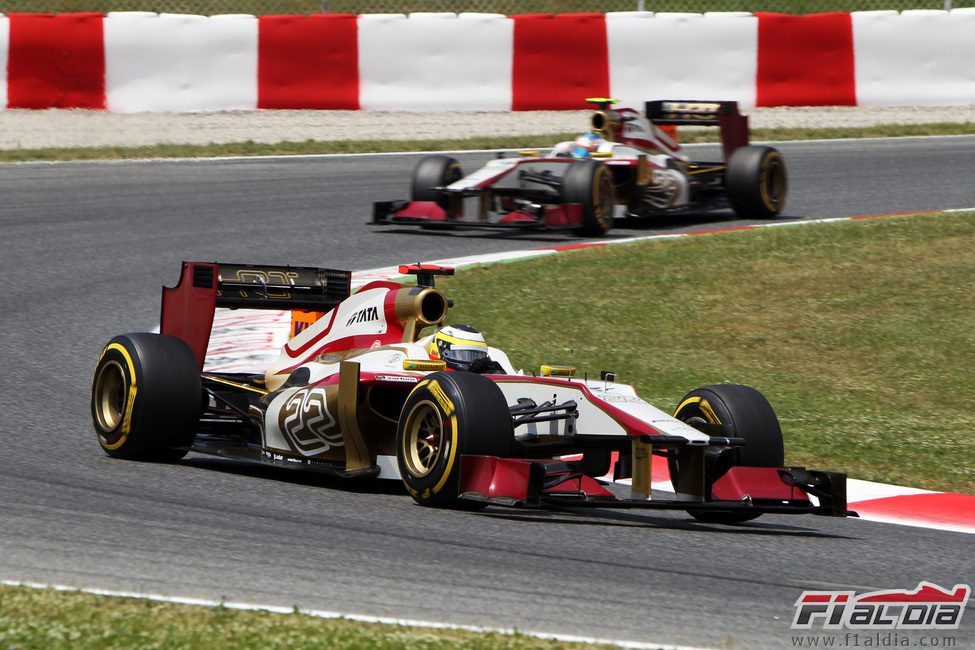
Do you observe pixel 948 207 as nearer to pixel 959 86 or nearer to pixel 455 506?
A: pixel 959 86

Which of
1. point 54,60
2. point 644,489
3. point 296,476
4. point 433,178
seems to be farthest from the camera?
point 54,60

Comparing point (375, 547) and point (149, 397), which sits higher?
point (149, 397)

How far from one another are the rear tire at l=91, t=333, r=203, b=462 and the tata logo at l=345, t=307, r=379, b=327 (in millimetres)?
888

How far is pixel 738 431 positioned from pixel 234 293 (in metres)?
3.15

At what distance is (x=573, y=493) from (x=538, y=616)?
144 cm

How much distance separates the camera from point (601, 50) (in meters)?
20.0

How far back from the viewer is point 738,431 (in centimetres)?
657

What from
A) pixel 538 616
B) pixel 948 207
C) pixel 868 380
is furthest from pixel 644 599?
pixel 948 207

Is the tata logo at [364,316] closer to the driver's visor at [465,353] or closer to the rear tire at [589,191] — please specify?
the driver's visor at [465,353]

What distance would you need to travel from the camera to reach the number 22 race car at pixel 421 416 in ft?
20.3

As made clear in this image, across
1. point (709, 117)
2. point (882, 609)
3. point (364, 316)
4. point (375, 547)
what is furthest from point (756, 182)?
point (882, 609)

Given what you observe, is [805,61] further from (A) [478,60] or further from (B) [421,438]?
(B) [421,438]

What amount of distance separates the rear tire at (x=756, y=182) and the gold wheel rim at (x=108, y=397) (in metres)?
9.40

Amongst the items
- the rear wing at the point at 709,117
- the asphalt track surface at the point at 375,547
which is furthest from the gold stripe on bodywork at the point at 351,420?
the rear wing at the point at 709,117
